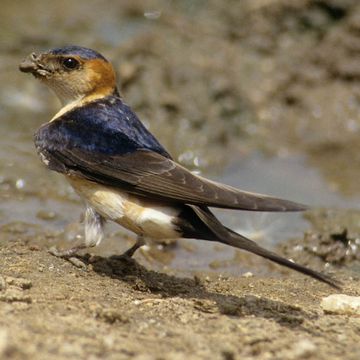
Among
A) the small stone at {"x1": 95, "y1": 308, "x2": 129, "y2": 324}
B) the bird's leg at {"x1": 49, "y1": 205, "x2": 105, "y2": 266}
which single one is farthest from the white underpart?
the small stone at {"x1": 95, "y1": 308, "x2": 129, "y2": 324}

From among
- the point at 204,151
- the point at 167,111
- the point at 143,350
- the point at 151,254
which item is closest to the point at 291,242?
the point at 151,254

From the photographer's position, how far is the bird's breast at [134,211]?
3916mm

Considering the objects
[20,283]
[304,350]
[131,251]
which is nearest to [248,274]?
[131,251]

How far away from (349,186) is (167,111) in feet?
5.36

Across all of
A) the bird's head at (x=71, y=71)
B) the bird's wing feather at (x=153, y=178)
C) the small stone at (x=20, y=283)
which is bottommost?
the small stone at (x=20, y=283)

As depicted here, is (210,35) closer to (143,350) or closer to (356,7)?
(356,7)

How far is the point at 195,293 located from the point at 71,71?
1.43 m

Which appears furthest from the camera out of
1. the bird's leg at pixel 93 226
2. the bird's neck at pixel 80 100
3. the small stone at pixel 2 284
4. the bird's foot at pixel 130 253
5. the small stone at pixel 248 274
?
the small stone at pixel 248 274

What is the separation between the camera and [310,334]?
10.7 feet

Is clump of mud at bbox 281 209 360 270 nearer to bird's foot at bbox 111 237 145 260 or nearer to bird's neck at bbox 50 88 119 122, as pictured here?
bird's foot at bbox 111 237 145 260

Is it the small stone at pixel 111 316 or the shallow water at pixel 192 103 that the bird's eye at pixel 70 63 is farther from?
the small stone at pixel 111 316

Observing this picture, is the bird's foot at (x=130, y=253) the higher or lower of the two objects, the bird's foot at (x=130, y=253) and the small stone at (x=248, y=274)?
the higher

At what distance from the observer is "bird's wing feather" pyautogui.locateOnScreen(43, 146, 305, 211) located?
11.3 ft

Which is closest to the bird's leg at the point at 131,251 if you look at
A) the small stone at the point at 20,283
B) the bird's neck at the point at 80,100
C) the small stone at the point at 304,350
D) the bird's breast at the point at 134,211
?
the bird's breast at the point at 134,211
